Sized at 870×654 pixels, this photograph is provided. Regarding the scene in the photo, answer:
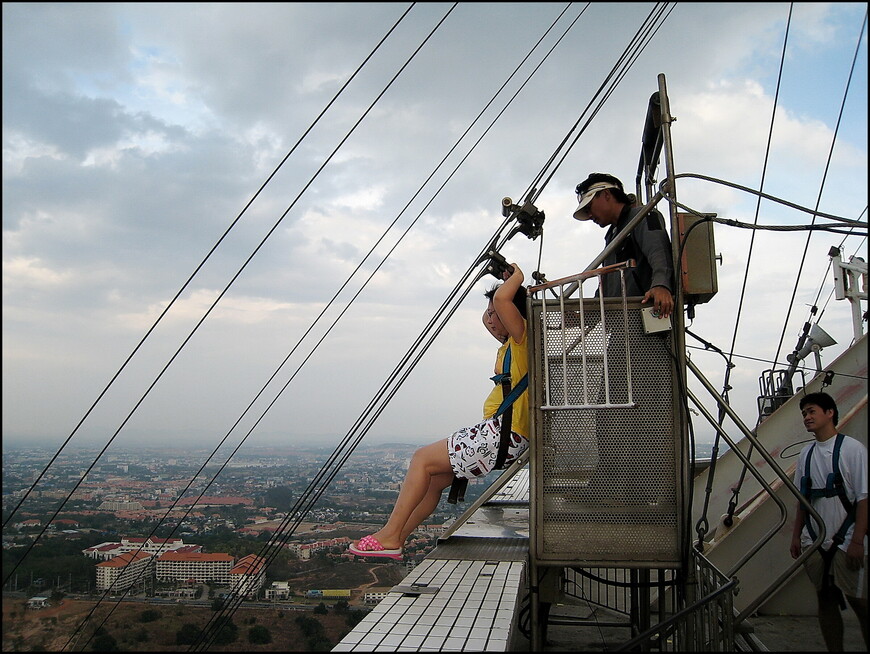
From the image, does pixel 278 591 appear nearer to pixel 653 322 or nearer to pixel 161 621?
pixel 161 621

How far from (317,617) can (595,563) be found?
1741mm

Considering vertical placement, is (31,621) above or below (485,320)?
below

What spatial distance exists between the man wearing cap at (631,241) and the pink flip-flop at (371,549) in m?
2.10

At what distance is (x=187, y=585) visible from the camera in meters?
4.75

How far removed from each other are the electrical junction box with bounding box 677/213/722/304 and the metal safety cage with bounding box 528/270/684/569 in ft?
1.13

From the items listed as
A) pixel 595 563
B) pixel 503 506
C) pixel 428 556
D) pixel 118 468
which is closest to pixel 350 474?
pixel 503 506

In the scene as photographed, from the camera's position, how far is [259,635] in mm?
4062

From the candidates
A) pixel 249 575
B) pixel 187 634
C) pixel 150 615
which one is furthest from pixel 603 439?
pixel 150 615

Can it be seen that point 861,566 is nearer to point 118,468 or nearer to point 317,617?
point 317,617

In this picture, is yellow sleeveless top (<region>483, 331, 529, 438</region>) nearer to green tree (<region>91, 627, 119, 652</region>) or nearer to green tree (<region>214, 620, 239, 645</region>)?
green tree (<region>214, 620, 239, 645</region>)

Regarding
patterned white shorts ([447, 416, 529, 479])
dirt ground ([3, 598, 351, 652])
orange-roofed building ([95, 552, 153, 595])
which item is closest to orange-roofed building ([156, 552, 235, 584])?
orange-roofed building ([95, 552, 153, 595])

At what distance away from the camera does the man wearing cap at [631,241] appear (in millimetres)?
4035

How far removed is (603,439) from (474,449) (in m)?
0.81

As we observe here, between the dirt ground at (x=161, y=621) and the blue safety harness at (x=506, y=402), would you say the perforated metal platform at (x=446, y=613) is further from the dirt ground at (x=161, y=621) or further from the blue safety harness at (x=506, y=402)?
the blue safety harness at (x=506, y=402)
